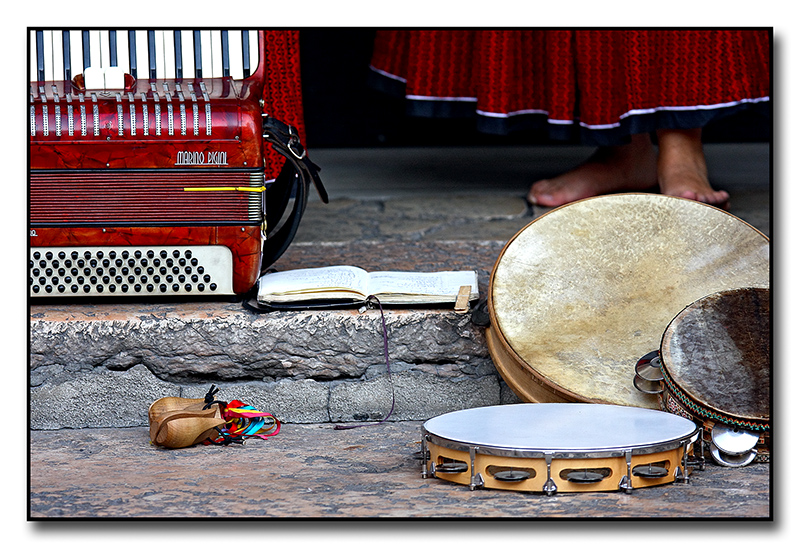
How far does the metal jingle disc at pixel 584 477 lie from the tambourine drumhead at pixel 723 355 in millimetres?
311

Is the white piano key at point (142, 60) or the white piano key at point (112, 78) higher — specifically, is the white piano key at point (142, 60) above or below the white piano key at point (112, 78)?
above

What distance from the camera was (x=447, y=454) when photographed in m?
1.86

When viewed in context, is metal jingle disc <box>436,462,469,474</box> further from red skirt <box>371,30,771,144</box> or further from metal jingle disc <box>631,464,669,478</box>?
red skirt <box>371,30,771,144</box>

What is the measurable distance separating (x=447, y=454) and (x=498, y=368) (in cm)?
46

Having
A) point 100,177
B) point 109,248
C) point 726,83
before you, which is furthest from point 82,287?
point 726,83

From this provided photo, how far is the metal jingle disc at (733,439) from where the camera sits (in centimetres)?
194

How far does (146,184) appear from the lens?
2385 millimetres

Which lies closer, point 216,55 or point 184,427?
point 184,427

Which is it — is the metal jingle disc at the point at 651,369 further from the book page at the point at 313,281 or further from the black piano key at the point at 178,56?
the black piano key at the point at 178,56

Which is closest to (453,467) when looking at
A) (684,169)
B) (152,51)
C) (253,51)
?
(253,51)

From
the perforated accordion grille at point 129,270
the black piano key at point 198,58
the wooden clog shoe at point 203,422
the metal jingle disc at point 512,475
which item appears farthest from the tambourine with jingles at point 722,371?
the black piano key at point 198,58

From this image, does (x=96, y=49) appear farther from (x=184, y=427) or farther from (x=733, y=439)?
(x=733, y=439)

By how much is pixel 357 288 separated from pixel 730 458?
96cm

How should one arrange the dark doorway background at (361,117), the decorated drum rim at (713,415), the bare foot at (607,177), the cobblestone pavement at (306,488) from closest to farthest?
the cobblestone pavement at (306,488) → the decorated drum rim at (713,415) → the bare foot at (607,177) → the dark doorway background at (361,117)
